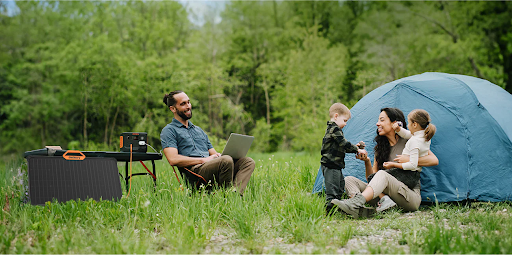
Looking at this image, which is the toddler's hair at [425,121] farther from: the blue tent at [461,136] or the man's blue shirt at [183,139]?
the man's blue shirt at [183,139]

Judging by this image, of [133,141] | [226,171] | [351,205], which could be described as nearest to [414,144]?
[351,205]

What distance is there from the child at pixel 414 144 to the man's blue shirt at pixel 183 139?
2070mm

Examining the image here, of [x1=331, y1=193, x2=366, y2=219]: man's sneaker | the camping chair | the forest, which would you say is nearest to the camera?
[x1=331, y1=193, x2=366, y2=219]: man's sneaker

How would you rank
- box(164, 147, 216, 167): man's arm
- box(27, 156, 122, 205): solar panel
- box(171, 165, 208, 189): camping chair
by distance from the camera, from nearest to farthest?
box(27, 156, 122, 205): solar panel, box(164, 147, 216, 167): man's arm, box(171, 165, 208, 189): camping chair

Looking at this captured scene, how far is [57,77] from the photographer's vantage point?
59.4ft

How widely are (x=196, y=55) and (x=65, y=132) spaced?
24.1 ft

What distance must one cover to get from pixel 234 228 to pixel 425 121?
219 centimetres

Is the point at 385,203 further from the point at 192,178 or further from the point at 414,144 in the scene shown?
the point at 192,178

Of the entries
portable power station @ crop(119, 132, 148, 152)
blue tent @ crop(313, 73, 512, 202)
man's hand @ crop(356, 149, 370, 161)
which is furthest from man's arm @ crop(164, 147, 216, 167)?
man's hand @ crop(356, 149, 370, 161)

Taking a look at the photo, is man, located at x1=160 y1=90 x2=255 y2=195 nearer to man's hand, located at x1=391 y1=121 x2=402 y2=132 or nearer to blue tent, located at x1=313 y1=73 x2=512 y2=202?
blue tent, located at x1=313 y1=73 x2=512 y2=202

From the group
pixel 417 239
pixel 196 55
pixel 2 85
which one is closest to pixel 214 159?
pixel 417 239

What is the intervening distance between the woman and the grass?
5.0 inches

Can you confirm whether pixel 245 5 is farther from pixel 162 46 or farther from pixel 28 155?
pixel 28 155

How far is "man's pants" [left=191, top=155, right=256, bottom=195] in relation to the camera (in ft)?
12.7
